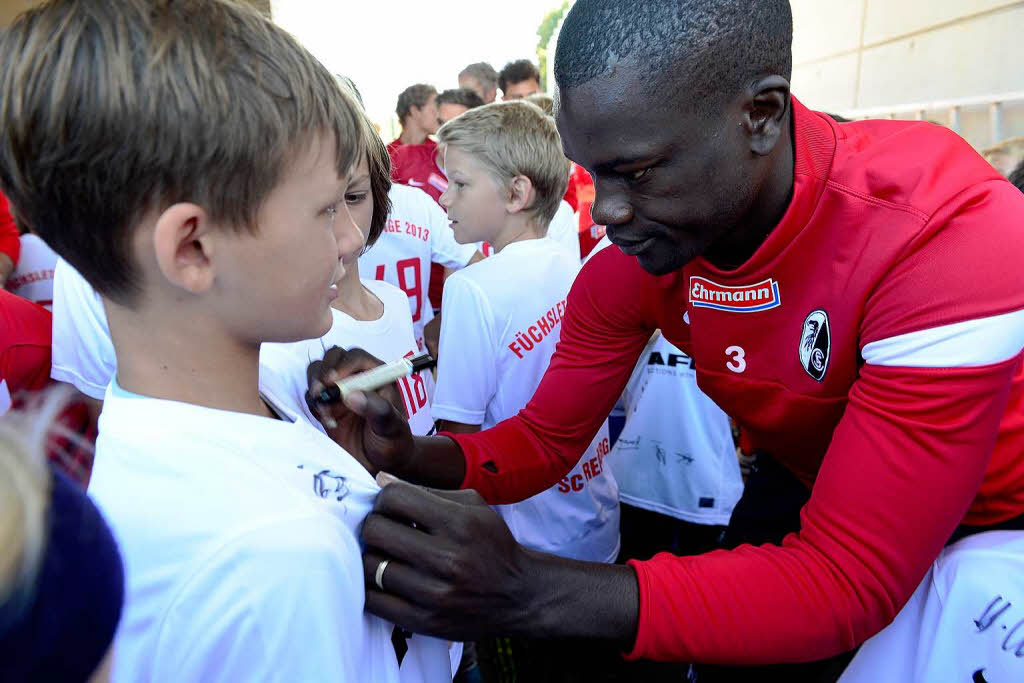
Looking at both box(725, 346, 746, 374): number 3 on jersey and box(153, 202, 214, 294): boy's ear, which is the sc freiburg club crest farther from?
box(153, 202, 214, 294): boy's ear

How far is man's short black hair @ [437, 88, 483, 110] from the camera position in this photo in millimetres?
5914

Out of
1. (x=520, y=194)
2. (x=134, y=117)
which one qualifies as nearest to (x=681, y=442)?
(x=520, y=194)

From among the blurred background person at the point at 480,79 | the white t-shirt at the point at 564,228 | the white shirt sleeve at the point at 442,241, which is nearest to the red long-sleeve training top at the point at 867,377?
the white shirt sleeve at the point at 442,241

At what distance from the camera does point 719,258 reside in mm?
1511

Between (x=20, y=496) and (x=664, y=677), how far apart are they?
2.61 m

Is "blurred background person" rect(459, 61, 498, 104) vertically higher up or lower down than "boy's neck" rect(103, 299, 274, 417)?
higher up

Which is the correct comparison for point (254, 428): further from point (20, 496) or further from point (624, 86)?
→ point (624, 86)

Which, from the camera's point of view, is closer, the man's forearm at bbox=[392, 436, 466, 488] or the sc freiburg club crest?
the sc freiburg club crest

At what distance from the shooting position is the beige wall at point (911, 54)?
203 inches

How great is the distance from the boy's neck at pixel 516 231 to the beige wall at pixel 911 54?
13.4 feet

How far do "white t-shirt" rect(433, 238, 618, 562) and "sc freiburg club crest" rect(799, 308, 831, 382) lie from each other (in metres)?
1.11

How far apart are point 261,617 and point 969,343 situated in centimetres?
109

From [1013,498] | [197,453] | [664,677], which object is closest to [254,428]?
[197,453]

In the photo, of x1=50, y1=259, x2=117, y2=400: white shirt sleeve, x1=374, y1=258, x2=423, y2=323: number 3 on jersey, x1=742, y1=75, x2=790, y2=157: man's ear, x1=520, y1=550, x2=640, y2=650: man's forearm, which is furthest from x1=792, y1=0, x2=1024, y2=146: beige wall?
x1=50, y1=259, x2=117, y2=400: white shirt sleeve
